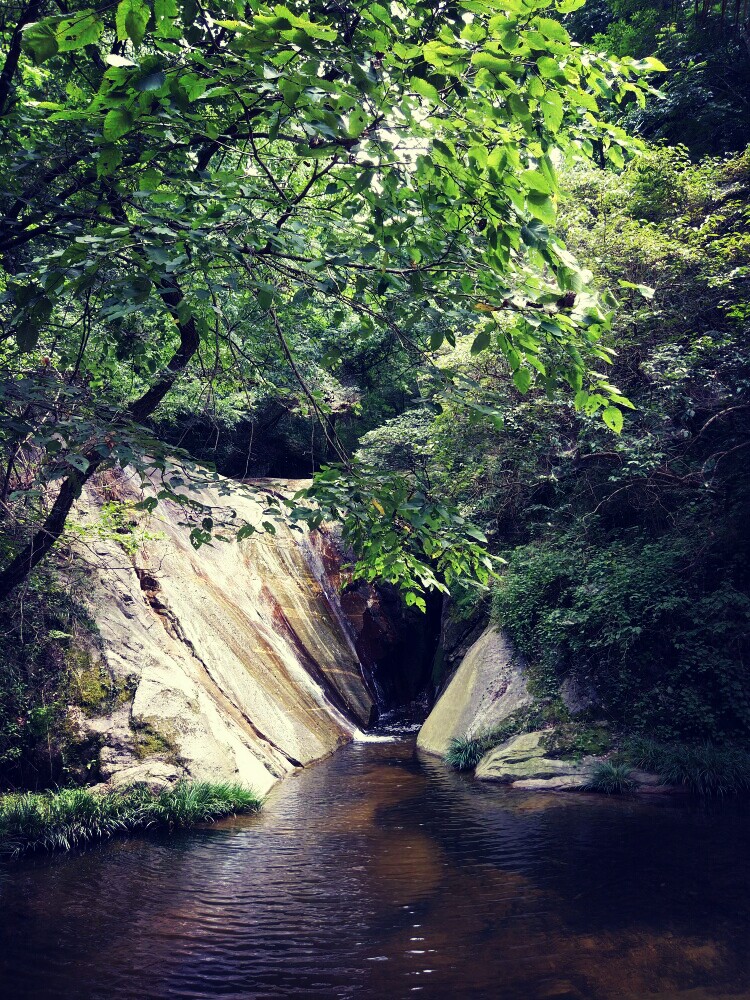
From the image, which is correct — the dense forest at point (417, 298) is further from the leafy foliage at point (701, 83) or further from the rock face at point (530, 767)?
the rock face at point (530, 767)

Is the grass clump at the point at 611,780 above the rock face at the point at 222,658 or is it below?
below

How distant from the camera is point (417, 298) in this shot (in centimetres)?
333

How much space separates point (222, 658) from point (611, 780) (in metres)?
6.68

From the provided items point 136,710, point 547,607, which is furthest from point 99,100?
point 547,607

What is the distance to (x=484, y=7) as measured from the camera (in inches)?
105

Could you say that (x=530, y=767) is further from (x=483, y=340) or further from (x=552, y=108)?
(x=552, y=108)

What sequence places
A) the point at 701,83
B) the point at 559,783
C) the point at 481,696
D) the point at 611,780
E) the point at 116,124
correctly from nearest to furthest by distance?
the point at 116,124 < the point at 611,780 < the point at 559,783 < the point at 481,696 < the point at 701,83

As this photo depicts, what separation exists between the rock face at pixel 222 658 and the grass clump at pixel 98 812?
314 mm

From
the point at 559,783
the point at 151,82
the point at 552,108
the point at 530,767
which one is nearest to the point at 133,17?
the point at 151,82

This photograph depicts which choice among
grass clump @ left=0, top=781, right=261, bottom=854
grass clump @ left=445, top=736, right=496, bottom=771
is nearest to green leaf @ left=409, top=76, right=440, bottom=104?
grass clump @ left=0, top=781, right=261, bottom=854

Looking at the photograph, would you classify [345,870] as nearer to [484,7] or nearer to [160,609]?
[160,609]

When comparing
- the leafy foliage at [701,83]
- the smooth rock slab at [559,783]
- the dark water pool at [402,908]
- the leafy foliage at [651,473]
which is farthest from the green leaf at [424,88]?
the leafy foliage at [701,83]

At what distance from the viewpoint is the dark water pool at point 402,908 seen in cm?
483

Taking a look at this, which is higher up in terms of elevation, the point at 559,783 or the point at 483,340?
the point at 483,340
